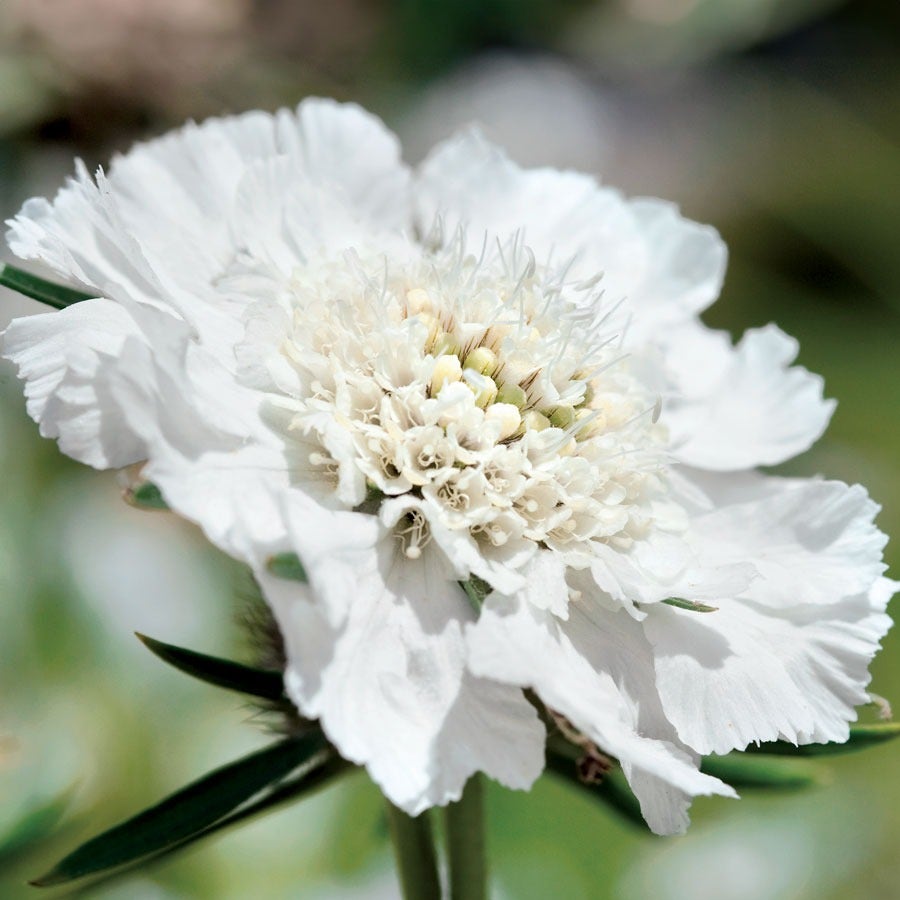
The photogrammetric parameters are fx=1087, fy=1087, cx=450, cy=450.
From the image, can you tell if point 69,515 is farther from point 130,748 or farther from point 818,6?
point 818,6

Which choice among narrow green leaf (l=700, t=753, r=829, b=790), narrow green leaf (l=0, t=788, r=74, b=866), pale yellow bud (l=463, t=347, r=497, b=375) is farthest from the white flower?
narrow green leaf (l=0, t=788, r=74, b=866)

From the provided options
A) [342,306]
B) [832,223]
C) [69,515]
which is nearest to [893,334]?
[832,223]

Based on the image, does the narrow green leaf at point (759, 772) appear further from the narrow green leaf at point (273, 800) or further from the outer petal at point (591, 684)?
the narrow green leaf at point (273, 800)

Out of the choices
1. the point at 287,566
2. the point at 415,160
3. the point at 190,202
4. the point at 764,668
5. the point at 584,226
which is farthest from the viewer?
the point at 415,160

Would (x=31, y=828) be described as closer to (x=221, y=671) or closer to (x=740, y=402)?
(x=221, y=671)

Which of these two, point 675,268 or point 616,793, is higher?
point 675,268

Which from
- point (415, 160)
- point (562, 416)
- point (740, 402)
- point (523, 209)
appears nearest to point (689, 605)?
point (562, 416)

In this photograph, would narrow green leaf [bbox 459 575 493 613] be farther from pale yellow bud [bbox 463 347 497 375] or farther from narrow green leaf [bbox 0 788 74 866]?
narrow green leaf [bbox 0 788 74 866]
